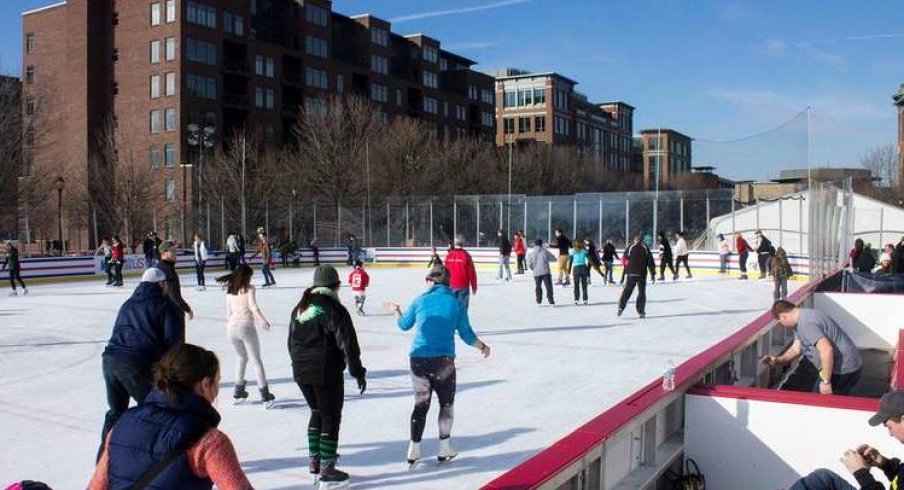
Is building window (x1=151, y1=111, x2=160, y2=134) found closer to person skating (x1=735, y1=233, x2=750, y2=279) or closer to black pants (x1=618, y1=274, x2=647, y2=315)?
person skating (x1=735, y1=233, x2=750, y2=279)

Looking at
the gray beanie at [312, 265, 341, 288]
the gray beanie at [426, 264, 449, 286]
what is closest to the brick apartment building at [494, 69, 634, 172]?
the gray beanie at [426, 264, 449, 286]

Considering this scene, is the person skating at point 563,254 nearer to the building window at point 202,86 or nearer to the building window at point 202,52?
the building window at point 202,86

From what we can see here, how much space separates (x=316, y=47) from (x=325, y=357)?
60.1 meters

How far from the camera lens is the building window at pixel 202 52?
52.6 metres

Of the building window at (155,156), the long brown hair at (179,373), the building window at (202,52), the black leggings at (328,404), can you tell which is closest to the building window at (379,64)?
the building window at (202,52)

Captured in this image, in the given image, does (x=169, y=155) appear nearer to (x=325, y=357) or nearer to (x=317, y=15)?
(x=317, y=15)

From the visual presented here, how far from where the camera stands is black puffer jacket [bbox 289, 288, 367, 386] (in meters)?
5.57

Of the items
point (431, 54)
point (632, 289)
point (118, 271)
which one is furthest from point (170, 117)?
point (632, 289)

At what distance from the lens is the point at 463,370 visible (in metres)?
10.3

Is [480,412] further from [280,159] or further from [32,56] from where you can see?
[32,56]

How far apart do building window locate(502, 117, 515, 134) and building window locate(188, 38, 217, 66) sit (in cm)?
4399

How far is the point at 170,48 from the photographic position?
5209 cm

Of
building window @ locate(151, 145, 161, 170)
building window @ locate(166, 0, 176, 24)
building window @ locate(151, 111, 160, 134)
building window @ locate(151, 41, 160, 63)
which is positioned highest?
building window @ locate(166, 0, 176, 24)

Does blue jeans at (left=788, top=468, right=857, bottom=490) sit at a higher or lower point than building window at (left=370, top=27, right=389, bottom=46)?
lower
